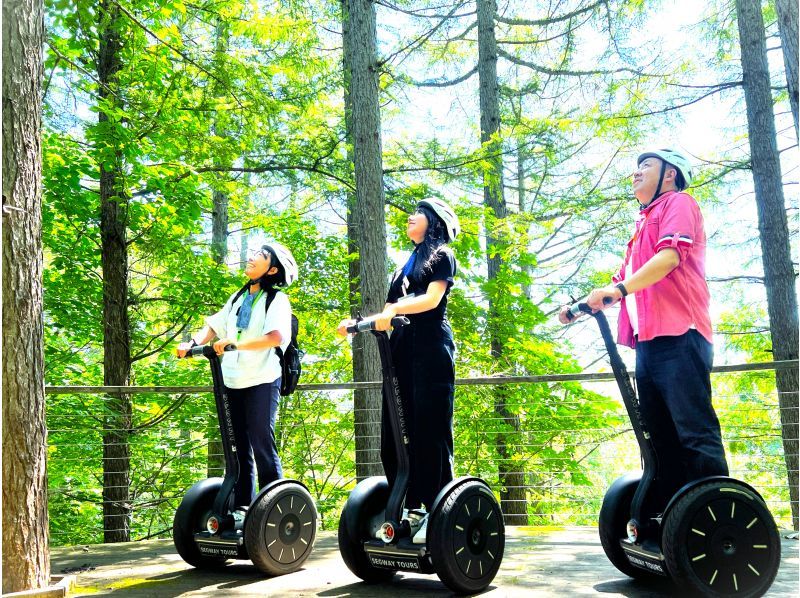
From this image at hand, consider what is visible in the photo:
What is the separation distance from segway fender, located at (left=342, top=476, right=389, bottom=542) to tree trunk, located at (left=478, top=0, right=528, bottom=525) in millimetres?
4494

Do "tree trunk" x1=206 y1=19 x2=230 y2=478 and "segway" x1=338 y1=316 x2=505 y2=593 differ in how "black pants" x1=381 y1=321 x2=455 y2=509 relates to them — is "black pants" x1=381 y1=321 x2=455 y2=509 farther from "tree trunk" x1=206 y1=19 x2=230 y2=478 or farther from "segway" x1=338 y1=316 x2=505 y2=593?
"tree trunk" x1=206 y1=19 x2=230 y2=478

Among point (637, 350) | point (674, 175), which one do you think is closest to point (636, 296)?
point (637, 350)

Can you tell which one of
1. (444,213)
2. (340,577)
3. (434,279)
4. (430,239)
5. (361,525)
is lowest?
(340,577)

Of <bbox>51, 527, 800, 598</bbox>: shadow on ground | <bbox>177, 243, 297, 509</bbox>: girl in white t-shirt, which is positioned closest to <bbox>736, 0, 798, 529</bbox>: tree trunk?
<bbox>51, 527, 800, 598</bbox>: shadow on ground

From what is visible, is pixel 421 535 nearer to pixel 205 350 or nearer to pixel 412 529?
pixel 412 529

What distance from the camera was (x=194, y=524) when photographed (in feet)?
12.9

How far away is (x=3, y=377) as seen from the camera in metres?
3.21

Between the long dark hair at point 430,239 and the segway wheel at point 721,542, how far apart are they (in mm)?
1454

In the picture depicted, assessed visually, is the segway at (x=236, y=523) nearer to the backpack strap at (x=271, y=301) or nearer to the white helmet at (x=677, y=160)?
the backpack strap at (x=271, y=301)

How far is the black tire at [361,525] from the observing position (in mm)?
3375

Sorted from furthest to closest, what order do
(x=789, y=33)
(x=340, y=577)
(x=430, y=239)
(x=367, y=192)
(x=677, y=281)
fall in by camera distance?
(x=367, y=192), (x=789, y=33), (x=340, y=577), (x=430, y=239), (x=677, y=281)

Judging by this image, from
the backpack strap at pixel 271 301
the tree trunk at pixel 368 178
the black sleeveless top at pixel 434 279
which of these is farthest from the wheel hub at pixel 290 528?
the tree trunk at pixel 368 178

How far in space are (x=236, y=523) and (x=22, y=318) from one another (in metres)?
1.39

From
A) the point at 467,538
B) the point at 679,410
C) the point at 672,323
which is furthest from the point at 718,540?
the point at 467,538
